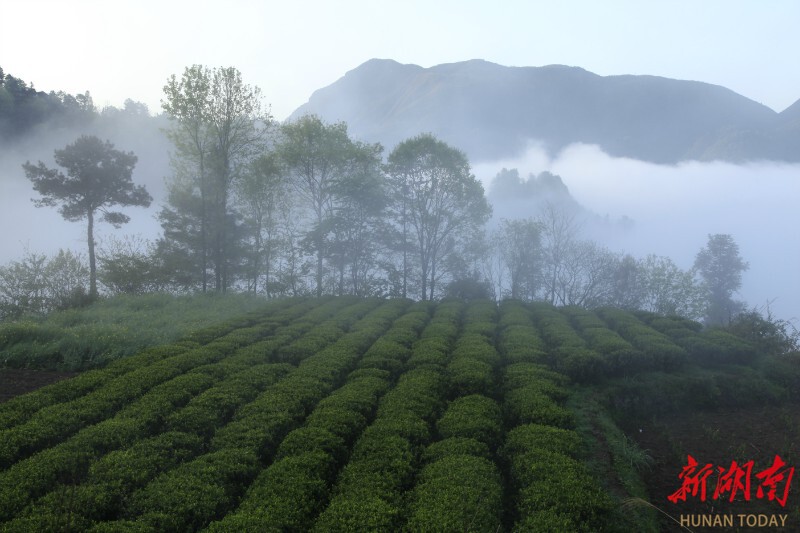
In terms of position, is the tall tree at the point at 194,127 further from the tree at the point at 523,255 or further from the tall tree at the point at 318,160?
the tree at the point at 523,255

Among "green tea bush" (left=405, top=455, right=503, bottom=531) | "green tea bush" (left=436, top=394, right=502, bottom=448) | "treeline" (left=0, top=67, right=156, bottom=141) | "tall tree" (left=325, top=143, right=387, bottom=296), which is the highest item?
"treeline" (left=0, top=67, right=156, bottom=141)

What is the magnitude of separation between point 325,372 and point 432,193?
29.5m

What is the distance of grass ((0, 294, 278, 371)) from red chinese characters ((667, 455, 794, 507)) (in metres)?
18.5

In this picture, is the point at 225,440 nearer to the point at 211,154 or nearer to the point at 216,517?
the point at 216,517

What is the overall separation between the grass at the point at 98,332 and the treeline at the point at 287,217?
8.04m

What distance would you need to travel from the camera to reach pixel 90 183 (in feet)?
109

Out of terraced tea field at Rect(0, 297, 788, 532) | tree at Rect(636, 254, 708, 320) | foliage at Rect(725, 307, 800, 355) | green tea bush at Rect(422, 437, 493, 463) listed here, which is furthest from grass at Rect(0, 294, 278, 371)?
tree at Rect(636, 254, 708, 320)

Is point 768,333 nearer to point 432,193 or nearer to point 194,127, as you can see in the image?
point 432,193

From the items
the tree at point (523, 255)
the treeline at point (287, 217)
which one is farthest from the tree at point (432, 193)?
the tree at point (523, 255)

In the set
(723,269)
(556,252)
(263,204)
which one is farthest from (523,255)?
(723,269)

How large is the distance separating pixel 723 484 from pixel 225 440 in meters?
10.9

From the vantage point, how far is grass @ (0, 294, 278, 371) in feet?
56.4

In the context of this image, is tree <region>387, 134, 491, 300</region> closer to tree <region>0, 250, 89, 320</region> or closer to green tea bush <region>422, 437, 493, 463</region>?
tree <region>0, 250, 89, 320</region>

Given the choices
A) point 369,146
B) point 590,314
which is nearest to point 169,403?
point 590,314
